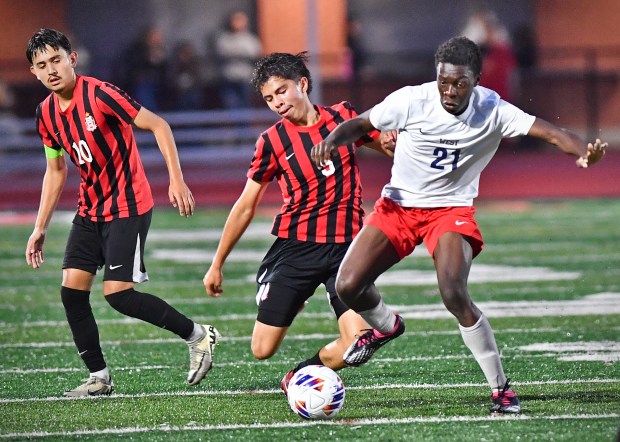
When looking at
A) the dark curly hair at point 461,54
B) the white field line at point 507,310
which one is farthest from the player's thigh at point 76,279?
the white field line at point 507,310

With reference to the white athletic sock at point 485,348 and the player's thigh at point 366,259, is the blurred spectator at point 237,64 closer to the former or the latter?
the player's thigh at point 366,259

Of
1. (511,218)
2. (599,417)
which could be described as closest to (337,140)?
(599,417)

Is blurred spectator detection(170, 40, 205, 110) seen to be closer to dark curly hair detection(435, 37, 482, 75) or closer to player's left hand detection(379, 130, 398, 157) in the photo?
player's left hand detection(379, 130, 398, 157)

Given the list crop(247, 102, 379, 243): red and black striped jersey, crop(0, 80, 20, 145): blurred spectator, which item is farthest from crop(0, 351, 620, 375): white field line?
crop(0, 80, 20, 145): blurred spectator

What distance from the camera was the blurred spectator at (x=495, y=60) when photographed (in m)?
18.8

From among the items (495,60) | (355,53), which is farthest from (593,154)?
(355,53)

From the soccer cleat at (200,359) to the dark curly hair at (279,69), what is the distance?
119cm

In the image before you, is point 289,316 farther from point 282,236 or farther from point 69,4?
point 69,4

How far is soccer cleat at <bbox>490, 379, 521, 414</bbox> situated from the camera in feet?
16.4

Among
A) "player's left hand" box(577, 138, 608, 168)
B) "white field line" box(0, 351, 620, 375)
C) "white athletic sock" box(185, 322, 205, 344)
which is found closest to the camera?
"player's left hand" box(577, 138, 608, 168)

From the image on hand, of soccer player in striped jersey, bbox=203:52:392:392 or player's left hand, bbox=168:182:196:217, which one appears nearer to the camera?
player's left hand, bbox=168:182:196:217

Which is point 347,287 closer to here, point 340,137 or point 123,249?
point 340,137

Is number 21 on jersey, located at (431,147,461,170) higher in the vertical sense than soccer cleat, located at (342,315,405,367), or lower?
higher

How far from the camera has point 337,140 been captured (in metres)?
5.07
